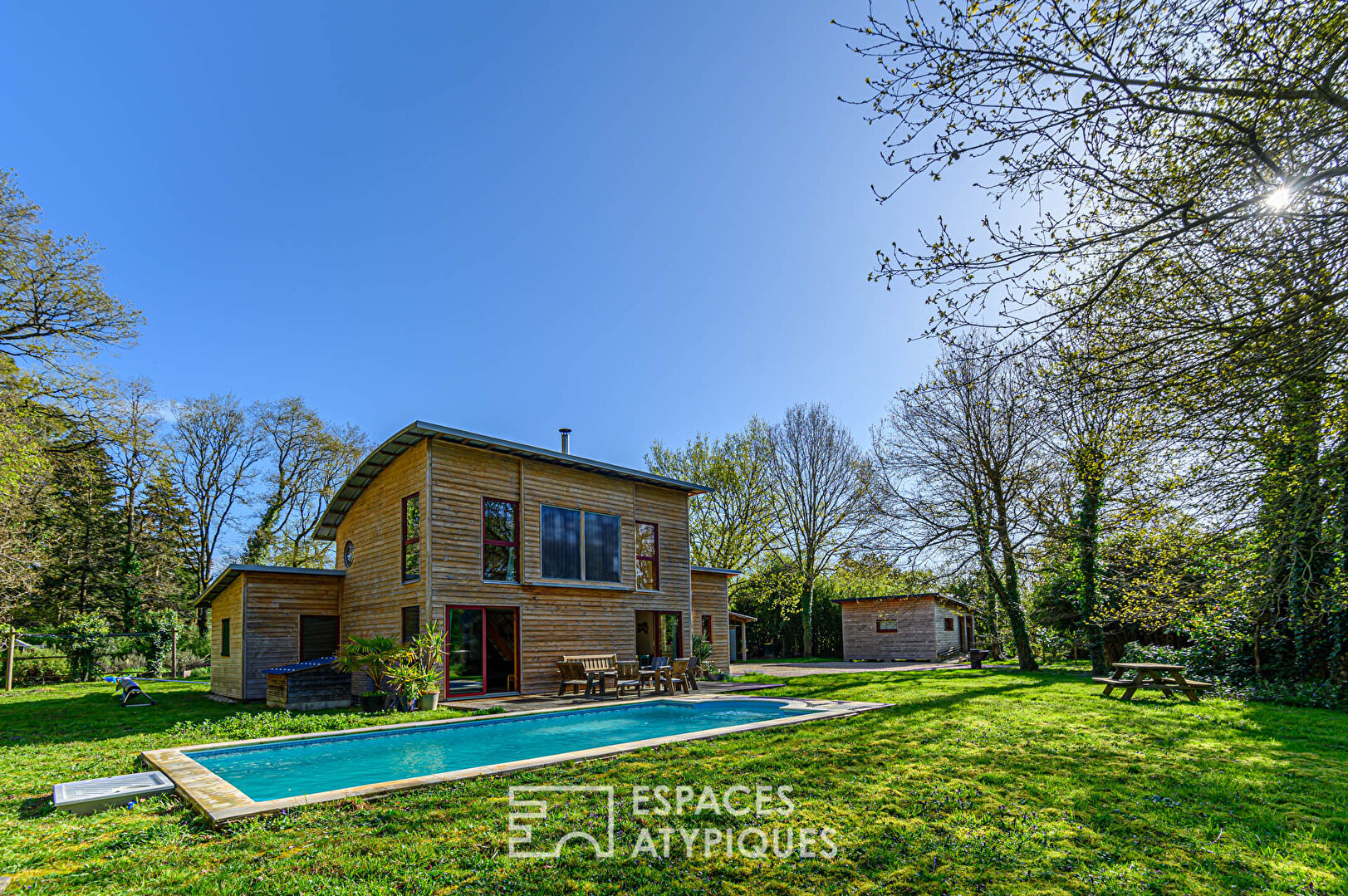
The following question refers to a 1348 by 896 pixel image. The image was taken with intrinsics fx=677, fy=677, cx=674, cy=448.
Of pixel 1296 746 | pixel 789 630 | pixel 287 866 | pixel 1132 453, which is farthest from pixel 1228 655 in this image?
pixel 789 630

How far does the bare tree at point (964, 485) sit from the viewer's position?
17.9m

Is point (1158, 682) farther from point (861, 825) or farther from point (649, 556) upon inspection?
point (861, 825)

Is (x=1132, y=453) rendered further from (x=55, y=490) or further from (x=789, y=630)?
(x=55, y=490)

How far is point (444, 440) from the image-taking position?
535 inches

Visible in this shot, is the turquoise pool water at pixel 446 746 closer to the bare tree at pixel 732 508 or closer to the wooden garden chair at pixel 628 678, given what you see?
the wooden garden chair at pixel 628 678

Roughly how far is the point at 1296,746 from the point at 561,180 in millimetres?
14650

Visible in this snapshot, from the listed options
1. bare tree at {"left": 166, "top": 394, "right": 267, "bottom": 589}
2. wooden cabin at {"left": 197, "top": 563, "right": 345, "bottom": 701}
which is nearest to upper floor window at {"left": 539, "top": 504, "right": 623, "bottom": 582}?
wooden cabin at {"left": 197, "top": 563, "right": 345, "bottom": 701}

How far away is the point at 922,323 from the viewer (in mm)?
4293

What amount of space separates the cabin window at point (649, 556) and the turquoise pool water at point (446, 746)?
17.2 ft

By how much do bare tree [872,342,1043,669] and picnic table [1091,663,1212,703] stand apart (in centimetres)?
508

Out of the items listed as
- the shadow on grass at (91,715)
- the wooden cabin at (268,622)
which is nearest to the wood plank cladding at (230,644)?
the wooden cabin at (268,622)

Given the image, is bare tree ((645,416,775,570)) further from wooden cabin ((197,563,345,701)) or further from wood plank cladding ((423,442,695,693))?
wooden cabin ((197,563,345,701))

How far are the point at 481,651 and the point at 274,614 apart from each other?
15.9 feet

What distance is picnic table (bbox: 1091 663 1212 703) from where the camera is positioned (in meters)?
11.6
